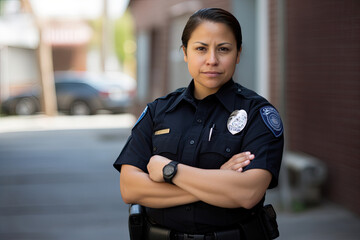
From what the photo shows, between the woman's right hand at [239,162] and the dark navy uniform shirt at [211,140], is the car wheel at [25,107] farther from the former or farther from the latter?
the woman's right hand at [239,162]

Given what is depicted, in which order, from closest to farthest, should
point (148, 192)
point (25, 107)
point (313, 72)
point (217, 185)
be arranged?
point (217, 185) → point (148, 192) → point (313, 72) → point (25, 107)

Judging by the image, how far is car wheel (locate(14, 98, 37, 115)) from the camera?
20.2m

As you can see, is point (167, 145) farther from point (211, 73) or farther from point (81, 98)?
point (81, 98)

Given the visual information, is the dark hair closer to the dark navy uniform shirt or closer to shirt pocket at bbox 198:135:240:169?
the dark navy uniform shirt

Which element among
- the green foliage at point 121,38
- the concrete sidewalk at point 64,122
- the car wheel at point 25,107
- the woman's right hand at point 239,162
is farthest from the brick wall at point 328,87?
the green foliage at point 121,38

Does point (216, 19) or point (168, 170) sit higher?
point (216, 19)

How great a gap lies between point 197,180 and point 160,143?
0.86 ft

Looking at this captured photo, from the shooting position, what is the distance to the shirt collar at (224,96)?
224 centimetres

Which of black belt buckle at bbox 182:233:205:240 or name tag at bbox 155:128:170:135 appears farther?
name tag at bbox 155:128:170:135

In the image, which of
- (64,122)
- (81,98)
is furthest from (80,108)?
(64,122)

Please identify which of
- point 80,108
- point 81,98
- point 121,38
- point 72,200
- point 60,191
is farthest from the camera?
point 121,38

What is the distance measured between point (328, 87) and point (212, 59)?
3807mm

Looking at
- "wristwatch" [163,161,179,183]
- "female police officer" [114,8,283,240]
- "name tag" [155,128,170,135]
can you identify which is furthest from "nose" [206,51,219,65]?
"wristwatch" [163,161,179,183]

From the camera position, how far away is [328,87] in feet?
18.5
